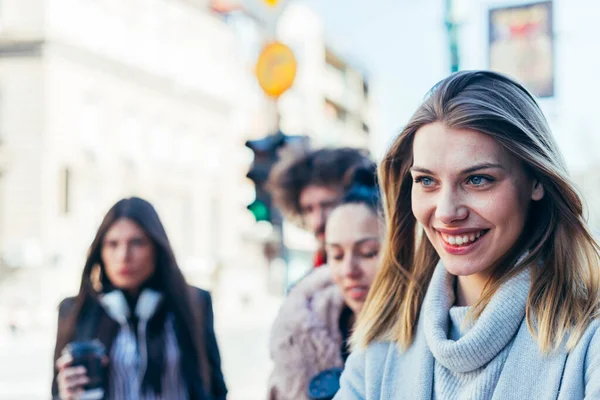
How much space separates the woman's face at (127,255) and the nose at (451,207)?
8.21 feet

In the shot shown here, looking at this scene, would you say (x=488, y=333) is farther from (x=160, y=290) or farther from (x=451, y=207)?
(x=160, y=290)

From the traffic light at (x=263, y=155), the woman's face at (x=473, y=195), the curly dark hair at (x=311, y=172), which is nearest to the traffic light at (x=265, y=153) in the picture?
the traffic light at (x=263, y=155)

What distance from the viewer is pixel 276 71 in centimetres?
617

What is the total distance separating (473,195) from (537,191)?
0.16 m

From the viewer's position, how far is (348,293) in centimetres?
308

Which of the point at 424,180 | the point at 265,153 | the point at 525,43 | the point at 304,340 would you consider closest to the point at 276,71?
the point at 265,153

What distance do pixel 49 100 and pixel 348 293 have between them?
946 inches

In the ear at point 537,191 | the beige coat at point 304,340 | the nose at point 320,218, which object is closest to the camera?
the ear at point 537,191

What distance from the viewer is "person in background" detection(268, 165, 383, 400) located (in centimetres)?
306

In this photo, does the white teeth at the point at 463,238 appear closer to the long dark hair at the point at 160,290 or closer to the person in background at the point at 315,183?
the person in background at the point at 315,183

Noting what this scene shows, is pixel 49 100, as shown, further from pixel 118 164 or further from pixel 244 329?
pixel 244 329

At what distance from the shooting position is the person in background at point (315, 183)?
3967mm

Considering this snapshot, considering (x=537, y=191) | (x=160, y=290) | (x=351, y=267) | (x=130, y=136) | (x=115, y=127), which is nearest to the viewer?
(x=537, y=191)

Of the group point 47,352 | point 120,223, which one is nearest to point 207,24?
point 47,352
